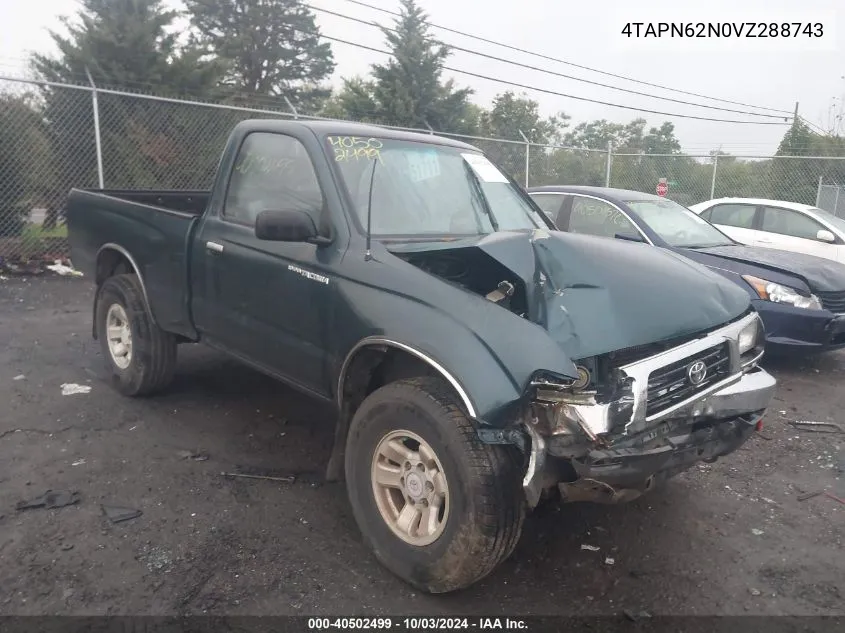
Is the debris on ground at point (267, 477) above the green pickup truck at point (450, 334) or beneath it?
beneath

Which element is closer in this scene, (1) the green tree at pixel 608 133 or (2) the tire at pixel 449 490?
(2) the tire at pixel 449 490

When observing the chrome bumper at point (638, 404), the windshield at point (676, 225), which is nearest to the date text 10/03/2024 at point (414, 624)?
the chrome bumper at point (638, 404)

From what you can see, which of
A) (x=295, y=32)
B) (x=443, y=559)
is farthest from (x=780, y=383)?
(x=295, y=32)

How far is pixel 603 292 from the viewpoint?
2861mm

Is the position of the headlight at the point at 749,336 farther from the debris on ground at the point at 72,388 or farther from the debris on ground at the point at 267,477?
the debris on ground at the point at 72,388

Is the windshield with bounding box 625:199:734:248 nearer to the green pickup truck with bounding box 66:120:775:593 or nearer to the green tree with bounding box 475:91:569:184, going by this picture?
the green pickup truck with bounding box 66:120:775:593

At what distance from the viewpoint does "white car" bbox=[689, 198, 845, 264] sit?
878 cm

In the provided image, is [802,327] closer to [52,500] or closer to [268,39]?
[52,500]

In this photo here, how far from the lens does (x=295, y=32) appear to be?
25719 mm

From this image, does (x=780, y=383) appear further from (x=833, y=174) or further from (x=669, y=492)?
(x=833, y=174)

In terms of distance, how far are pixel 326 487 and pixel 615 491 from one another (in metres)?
1.73

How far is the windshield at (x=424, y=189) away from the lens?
3.46 m

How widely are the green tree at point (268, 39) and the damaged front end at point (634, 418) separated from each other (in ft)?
77.1

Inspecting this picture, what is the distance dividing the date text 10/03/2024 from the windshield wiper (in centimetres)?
217
